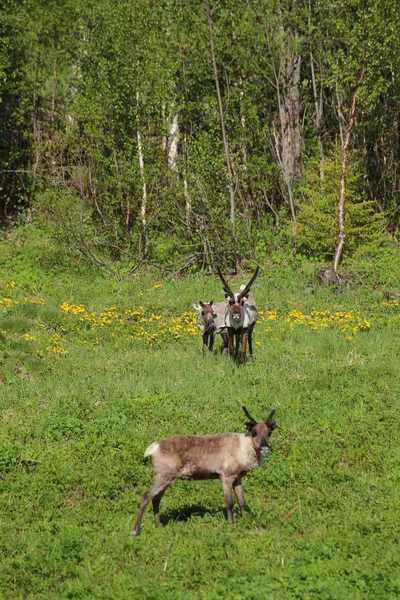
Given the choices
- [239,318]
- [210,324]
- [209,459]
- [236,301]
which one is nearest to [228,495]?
[209,459]

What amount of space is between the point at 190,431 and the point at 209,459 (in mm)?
2521

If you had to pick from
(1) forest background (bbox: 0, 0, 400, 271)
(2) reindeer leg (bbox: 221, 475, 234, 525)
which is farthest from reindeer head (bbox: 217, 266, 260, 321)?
(1) forest background (bbox: 0, 0, 400, 271)

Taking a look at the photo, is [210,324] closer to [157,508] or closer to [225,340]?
[225,340]

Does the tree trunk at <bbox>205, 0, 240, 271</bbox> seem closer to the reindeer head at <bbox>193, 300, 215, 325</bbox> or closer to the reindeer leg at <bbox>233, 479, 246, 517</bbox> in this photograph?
the reindeer head at <bbox>193, 300, 215, 325</bbox>

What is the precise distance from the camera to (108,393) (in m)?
13.7

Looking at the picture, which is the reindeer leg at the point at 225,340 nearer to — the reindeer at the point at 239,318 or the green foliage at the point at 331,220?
the reindeer at the point at 239,318

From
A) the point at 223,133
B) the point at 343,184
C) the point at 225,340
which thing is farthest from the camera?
the point at 223,133

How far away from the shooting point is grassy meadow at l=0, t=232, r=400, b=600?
27.4ft

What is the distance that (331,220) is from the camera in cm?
2389

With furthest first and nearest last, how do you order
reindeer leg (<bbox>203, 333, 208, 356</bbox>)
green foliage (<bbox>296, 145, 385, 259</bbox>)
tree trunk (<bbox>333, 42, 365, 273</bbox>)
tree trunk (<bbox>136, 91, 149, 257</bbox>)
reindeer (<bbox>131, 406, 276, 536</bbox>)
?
tree trunk (<bbox>136, 91, 149, 257</bbox>) < green foliage (<bbox>296, 145, 385, 259</bbox>) < tree trunk (<bbox>333, 42, 365, 273</bbox>) < reindeer leg (<bbox>203, 333, 208, 356</bbox>) < reindeer (<bbox>131, 406, 276, 536</bbox>)

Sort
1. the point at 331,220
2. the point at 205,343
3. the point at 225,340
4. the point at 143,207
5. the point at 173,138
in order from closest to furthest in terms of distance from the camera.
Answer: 1. the point at 205,343
2. the point at 225,340
3. the point at 331,220
4. the point at 143,207
5. the point at 173,138

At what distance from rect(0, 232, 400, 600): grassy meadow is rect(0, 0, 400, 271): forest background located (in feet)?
14.8

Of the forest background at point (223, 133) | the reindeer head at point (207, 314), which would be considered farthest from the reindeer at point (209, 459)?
the forest background at point (223, 133)

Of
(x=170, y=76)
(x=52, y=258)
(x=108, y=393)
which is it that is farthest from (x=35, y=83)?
(x=108, y=393)
